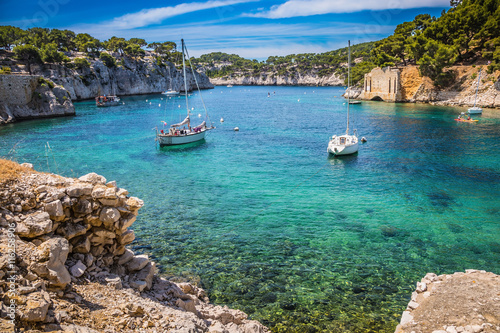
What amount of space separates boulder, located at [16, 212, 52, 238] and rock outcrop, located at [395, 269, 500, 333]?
30.3 feet

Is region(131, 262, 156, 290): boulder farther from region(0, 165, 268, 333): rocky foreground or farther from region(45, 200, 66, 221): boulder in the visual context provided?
region(45, 200, 66, 221): boulder

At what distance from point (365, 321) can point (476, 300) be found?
3.30m

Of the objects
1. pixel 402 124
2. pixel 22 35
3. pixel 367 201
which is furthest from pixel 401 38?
pixel 22 35

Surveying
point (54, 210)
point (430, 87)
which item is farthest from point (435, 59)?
point (54, 210)

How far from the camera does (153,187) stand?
81.1 ft

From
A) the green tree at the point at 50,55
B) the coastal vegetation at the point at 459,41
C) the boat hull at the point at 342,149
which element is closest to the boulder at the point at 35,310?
the boat hull at the point at 342,149

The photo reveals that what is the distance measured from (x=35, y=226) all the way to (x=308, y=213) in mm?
15099

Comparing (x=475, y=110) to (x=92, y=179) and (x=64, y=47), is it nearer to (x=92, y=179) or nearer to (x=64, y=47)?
(x=92, y=179)

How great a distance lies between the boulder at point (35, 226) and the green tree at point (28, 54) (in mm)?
87844

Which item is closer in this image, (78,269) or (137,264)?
(78,269)

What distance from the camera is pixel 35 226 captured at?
7371 mm

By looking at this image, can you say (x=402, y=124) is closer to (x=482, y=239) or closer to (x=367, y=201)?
(x=367, y=201)

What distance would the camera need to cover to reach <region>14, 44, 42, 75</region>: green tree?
75.4 m

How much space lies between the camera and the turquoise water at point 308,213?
39.3 feet
